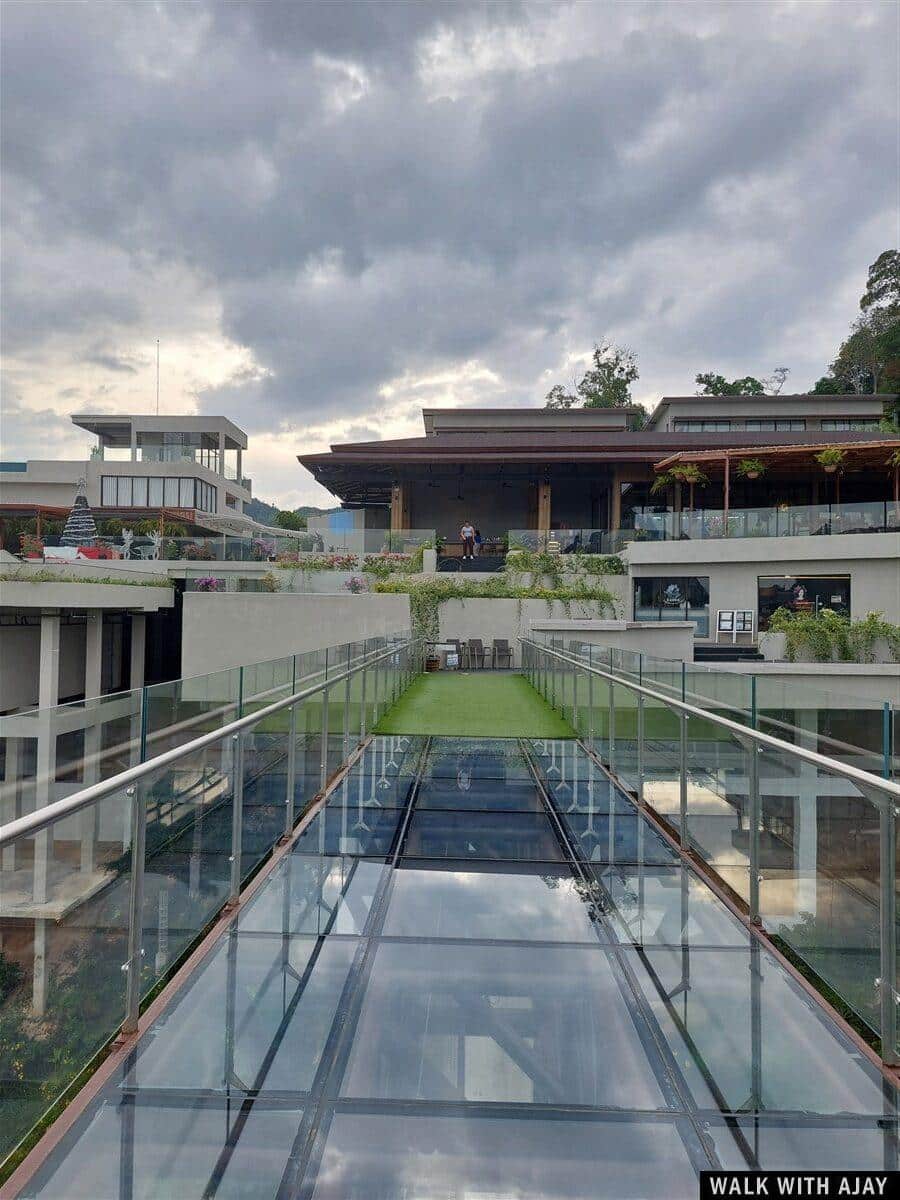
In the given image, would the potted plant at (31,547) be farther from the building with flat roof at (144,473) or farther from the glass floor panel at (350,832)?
the glass floor panel at (350,832)

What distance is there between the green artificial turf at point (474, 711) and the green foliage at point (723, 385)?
49733mm

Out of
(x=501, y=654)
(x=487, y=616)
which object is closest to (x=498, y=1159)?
(x=501, y=654)

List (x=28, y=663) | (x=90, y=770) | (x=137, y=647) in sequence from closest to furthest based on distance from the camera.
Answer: (x=90, y=770) < (x=28, y=663) < (x=137, y=647)

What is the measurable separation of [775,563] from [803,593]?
1303 mm

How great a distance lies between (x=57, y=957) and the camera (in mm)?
2633

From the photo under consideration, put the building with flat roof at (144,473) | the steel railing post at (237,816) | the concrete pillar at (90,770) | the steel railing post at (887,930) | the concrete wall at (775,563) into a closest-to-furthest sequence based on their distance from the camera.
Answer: the concrete pillar at (90,770)
the steel railing post at (887,930)
the steel railing post at (237,816)
the concrete wall at (775,563)
the building with flat roof at (144,473)

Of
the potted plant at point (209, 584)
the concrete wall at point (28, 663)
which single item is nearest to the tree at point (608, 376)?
the potted plant at point (209, 584)

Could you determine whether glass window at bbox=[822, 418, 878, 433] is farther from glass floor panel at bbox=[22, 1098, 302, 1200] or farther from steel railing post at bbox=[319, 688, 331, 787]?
glass floor panel at bbox=[22, 1098, 302, 1200]

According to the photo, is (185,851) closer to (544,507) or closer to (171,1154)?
(171,1154)

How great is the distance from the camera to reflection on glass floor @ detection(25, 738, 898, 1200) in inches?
98.9

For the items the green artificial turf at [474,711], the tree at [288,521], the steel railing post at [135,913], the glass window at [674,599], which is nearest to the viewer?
the steel railing post at [135,913]

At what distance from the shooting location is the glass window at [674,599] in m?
25.8

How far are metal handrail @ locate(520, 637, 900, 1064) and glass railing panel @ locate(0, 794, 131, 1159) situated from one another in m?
3.17

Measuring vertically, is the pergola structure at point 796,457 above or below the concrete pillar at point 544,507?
above
